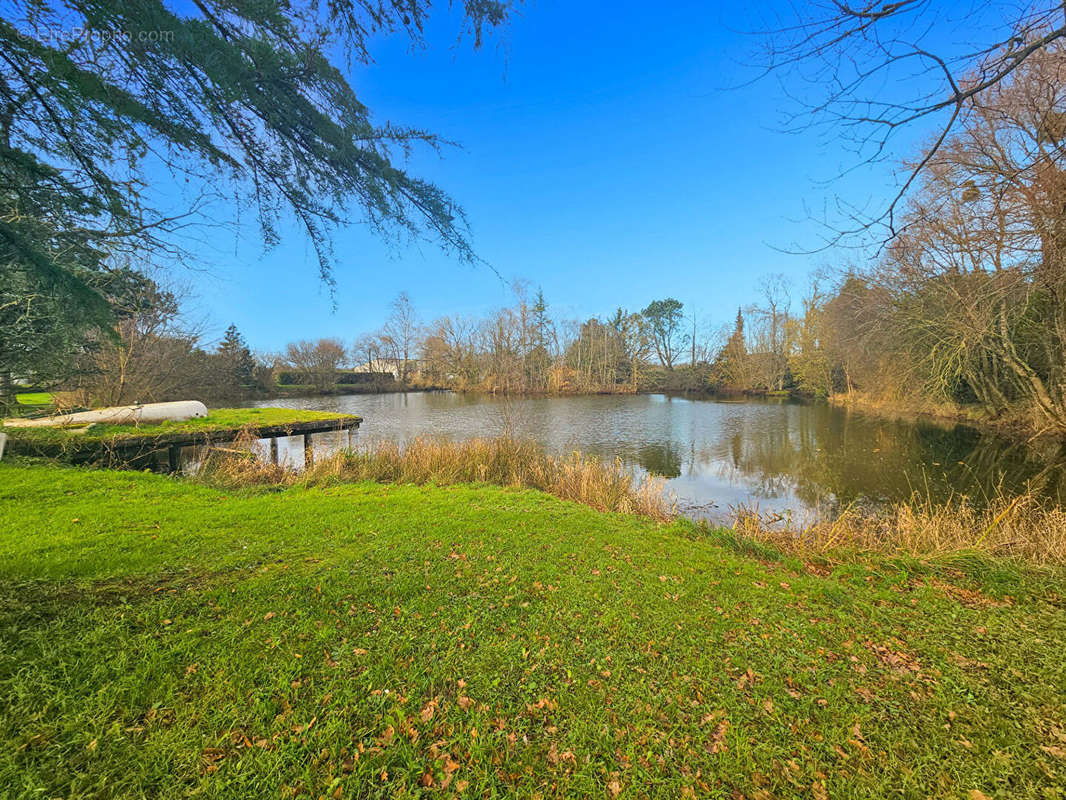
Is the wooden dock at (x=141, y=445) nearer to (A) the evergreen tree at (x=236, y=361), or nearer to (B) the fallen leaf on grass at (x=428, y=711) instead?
(B) the fallen leaf on grass at (x=428, y=711)

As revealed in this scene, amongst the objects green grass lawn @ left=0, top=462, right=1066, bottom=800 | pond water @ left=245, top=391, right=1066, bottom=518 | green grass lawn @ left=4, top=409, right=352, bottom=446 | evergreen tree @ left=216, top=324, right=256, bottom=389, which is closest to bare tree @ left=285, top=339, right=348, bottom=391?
evergreen tree @ left=216, top=324, right=256, bottom=389

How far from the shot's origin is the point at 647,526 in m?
5.83

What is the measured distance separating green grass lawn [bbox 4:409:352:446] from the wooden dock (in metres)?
0.06

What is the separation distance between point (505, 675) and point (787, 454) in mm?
14539

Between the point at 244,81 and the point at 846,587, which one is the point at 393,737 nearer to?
the point at 244,81

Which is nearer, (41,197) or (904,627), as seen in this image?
(41,197)

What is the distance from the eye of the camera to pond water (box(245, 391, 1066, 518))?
357 inches

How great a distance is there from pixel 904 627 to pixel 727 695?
5.99 ft

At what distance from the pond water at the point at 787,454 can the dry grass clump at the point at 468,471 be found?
957mm

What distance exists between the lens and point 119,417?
10.4 m

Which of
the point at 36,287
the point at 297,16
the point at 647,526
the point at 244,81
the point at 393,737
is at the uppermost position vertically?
the point at 297,16

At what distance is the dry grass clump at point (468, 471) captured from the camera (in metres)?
7.87

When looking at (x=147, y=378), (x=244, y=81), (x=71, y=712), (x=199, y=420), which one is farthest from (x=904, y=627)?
(x=147, y=378)

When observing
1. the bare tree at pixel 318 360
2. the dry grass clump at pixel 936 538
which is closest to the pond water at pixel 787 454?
the dry grass clump at pixel 936 538
